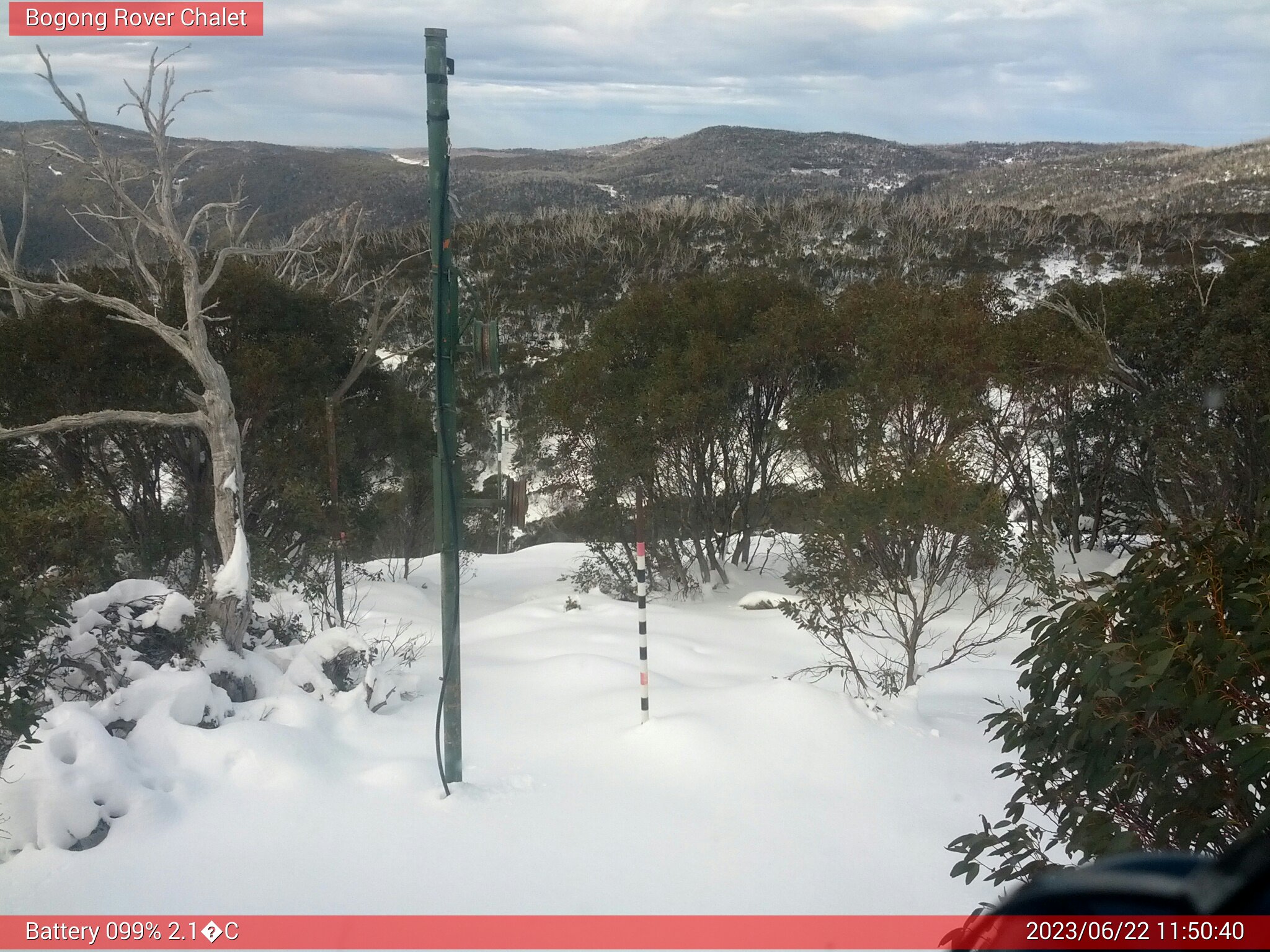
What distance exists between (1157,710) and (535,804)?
359cm

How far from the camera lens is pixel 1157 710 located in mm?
2457

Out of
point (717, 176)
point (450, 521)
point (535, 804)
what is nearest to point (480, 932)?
point (535, 804)

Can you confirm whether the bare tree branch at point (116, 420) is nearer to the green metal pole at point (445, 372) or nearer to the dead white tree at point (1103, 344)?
the green metal pole at point (445, 372)

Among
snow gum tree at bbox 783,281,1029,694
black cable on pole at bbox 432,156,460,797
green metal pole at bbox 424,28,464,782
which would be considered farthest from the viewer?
snow gum tree at bbox 783,281,1029,694

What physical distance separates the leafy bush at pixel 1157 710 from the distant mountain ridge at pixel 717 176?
34.0 m

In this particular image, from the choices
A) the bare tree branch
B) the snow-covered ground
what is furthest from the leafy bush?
the bare tree branch

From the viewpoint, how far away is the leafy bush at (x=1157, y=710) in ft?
7.37

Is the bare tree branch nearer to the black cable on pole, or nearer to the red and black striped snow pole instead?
the black cable on pole

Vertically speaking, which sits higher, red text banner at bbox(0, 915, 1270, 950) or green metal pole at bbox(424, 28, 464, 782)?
green metal pole at bbox(424, 28, 464, 782)

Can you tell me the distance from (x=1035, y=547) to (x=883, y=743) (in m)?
3.64

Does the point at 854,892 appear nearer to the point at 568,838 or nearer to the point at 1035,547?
the point at 568,838

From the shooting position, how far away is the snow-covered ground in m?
4.26

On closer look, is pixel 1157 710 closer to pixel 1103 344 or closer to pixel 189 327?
pixel 189 327

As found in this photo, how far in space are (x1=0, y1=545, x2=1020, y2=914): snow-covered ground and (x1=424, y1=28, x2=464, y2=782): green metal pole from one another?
50cm
